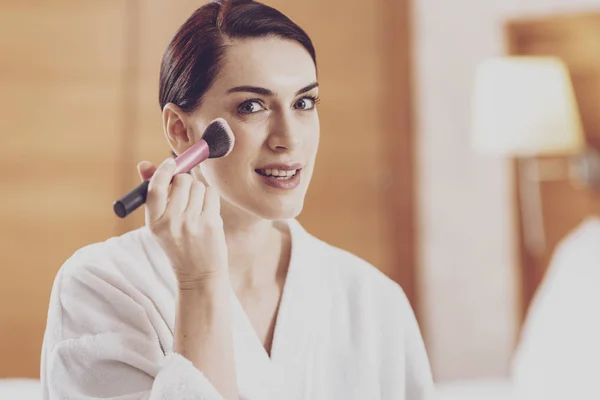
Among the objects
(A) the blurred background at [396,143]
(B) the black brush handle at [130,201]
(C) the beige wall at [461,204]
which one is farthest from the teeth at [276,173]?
(C) the beige wall at [461,204]

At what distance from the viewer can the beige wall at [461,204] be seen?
1.90 meters

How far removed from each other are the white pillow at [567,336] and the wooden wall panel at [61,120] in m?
1.01

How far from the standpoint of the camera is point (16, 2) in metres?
1.78

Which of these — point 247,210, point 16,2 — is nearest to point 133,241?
point 247,210

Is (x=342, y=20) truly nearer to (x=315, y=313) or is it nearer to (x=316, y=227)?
(x=316, y=227)

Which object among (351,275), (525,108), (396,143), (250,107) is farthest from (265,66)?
(396,143)

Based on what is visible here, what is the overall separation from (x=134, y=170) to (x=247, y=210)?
125cm

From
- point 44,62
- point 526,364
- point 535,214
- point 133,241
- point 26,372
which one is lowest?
point 26,372

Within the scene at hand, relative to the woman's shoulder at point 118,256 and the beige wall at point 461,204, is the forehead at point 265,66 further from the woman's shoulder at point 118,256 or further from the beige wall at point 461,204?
the beige wall at point 461,204

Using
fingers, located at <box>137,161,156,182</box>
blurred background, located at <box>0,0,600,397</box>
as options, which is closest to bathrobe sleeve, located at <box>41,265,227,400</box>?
fingers, located at <box>137,161,156,182</box>

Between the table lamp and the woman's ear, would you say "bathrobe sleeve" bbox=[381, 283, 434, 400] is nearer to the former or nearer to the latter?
the woman's ear

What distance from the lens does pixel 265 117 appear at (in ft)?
1.80

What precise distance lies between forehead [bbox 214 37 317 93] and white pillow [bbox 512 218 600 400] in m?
0.69

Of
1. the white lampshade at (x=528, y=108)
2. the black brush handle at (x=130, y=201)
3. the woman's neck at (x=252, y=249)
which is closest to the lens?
the black brush handle at (x=130, y=201)
